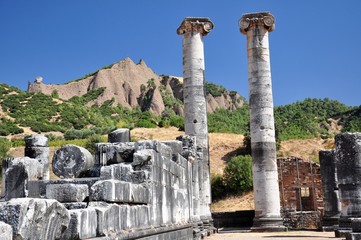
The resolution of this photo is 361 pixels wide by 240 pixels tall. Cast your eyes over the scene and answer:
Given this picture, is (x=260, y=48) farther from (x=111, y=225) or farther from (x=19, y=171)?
(x=111, y=225)

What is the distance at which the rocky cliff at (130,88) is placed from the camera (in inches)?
4099

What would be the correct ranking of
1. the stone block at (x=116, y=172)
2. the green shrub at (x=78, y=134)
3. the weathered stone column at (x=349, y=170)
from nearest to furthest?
the stone block at (x=116, y=172)
the weathered stone column at (x=349, y=170)
the green shrub at (x=78, y=134)

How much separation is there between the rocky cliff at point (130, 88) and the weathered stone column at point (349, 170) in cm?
8555

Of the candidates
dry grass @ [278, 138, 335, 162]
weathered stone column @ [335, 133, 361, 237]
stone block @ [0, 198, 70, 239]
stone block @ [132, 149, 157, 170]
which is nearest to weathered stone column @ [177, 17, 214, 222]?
weathered stone column @ [335, 133, 361, 237]

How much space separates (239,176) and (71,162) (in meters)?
28.3

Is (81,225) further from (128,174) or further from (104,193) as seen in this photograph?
(128,174)

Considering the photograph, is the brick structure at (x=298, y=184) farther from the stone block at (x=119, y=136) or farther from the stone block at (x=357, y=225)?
the stone block at (x=119, y=136)

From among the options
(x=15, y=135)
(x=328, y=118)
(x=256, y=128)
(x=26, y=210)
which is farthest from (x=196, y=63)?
(x=328, y=118)

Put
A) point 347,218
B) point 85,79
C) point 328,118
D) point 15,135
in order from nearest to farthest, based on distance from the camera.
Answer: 1. point 347,218
2. point 15,135
3. point 328,118
4. point 85,79

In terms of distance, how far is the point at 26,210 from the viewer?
464cm

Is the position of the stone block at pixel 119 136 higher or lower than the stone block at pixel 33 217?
higher

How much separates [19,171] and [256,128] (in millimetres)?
15036

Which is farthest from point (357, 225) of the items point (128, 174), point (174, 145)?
point (128, 174)

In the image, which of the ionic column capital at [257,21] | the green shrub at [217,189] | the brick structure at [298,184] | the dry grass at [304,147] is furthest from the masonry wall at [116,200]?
the dry grass at [304,147]
